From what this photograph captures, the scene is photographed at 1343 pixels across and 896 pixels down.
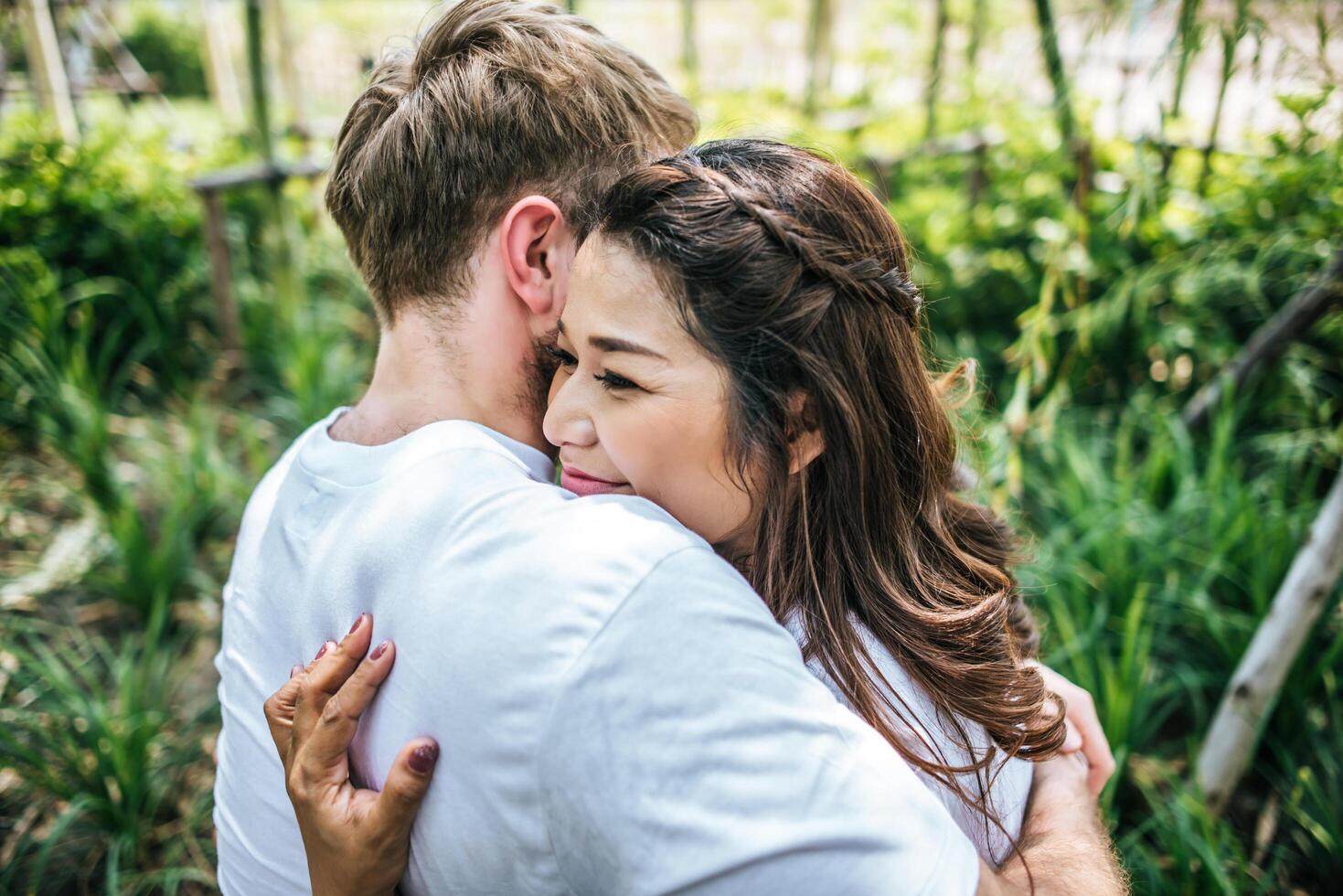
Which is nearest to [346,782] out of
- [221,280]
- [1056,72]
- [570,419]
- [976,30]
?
[570,419]

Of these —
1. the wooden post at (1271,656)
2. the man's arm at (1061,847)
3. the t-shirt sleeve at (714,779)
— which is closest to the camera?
the t-shirt sleeve at (714,779)

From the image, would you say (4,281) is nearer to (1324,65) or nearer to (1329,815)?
(1324,65)

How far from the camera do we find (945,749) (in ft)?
4.27

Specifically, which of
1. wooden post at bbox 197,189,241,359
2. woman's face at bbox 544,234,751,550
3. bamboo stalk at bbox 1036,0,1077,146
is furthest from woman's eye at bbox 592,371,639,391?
wooden post at bbox 197,189,241,359

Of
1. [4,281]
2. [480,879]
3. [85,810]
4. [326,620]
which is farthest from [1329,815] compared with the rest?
[4,281]

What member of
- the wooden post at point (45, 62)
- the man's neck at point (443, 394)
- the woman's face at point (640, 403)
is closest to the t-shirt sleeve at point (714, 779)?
the woman's face at point (640, 403)

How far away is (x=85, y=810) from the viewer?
8.19 ft

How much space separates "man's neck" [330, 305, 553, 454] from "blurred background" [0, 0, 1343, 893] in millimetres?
695

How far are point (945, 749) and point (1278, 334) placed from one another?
8.69ft

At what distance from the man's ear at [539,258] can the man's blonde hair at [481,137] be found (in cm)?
6

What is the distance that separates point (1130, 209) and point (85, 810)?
9.69 ft

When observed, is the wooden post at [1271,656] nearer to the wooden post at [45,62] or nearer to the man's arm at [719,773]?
the man's arm at [719,773]

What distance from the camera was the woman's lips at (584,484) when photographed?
4.67 feet

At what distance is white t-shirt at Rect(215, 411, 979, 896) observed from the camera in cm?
95
